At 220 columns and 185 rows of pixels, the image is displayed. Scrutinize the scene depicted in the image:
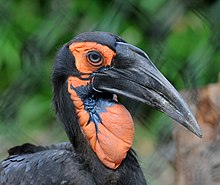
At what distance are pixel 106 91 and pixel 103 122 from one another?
0.06 meters

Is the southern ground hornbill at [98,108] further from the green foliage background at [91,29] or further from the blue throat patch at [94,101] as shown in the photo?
the green foliage background at [91,29]

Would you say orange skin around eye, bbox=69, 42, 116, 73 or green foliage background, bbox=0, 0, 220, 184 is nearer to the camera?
orange skin around eye, bbox=69, 42, 116, 73

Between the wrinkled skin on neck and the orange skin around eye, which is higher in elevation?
the orange skin around eye

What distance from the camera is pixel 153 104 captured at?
2.08m

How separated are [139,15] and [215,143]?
339mm

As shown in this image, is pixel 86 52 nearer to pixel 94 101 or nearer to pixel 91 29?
pixel 94 101

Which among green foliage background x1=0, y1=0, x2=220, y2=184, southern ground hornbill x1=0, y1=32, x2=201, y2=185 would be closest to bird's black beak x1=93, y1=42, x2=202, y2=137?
southern ground hornbill x1=0, y1=32, x2=201, y2=185

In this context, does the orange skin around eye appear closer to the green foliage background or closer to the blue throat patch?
the blue throat patch

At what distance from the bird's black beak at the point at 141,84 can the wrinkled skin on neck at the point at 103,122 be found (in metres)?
0.03

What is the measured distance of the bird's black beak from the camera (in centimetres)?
207

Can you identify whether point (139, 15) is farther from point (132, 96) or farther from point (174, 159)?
point (132, 96)

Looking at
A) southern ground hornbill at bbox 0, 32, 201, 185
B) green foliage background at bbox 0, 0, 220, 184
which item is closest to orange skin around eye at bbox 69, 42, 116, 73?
southern ground hornbill at bbox 0, 32, 201, 185

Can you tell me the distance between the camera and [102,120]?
2.14 m

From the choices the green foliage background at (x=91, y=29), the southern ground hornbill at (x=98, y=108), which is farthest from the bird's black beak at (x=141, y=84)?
the green foliage background at (x=91, y=29)
